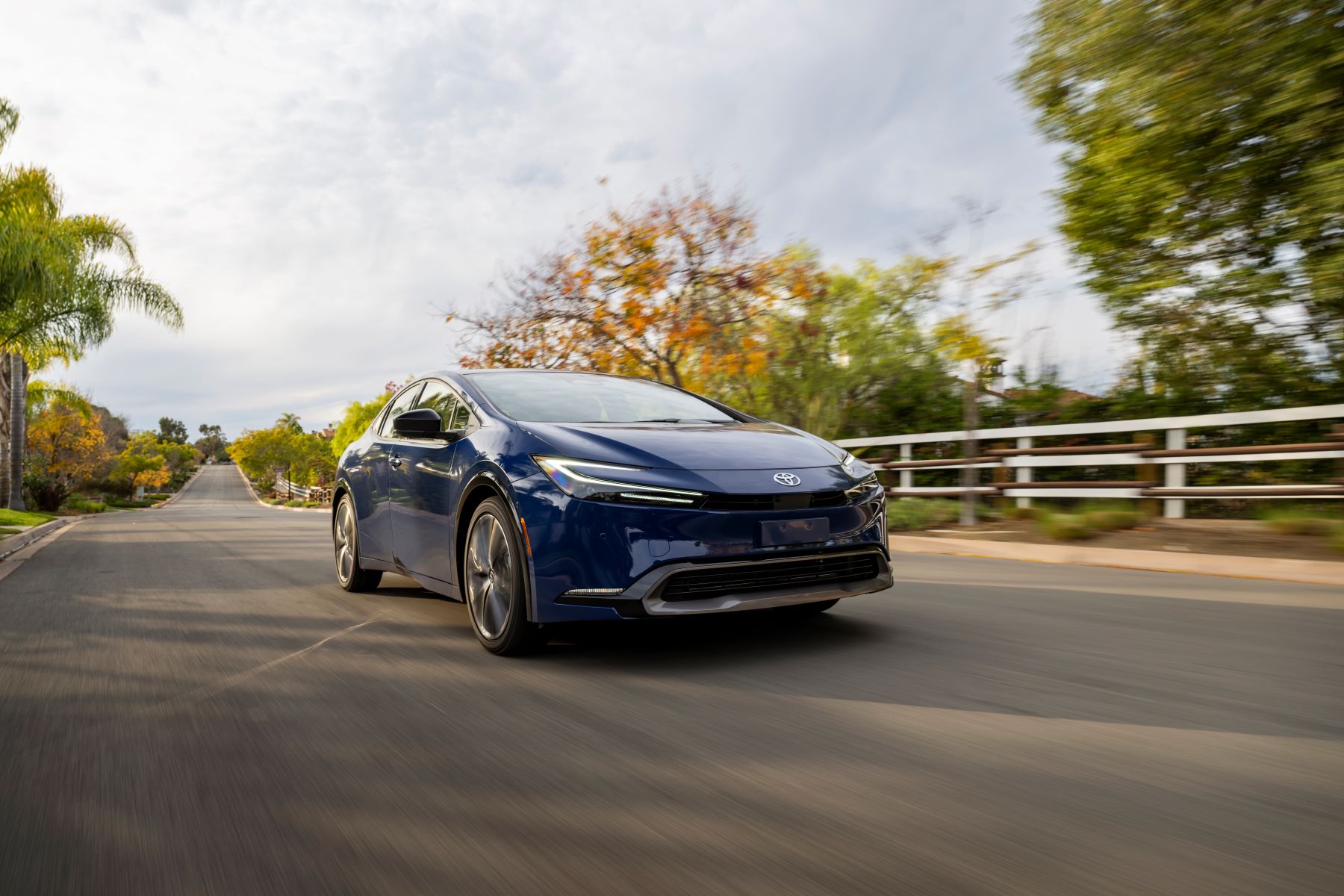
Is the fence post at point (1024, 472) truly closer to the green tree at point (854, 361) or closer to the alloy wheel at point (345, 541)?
the green tree at point (854, 361)

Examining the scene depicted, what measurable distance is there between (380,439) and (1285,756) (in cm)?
530

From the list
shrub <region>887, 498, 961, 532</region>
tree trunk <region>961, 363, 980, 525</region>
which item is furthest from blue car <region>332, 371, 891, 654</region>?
shrub <region>887, 498, 961, 532</region>

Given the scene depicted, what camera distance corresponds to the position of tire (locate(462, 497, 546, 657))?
4.52 metres

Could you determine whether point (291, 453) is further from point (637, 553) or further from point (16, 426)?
point (637, 553)

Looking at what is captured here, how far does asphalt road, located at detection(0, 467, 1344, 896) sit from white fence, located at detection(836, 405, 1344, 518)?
3777mm

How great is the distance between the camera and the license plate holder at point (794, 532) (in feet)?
13.8

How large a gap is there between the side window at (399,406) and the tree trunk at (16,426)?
94.9 ft

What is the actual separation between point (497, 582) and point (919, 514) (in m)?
8.39

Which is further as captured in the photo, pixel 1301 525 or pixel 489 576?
pixel 1301 525

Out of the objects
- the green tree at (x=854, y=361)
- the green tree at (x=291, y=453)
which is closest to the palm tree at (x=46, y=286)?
the green tree at (x=854, y=361)

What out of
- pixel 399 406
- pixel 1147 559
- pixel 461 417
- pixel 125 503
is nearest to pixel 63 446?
pixel 125 503

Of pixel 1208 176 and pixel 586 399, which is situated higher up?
pixel 1208 176

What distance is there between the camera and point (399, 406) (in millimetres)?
6863

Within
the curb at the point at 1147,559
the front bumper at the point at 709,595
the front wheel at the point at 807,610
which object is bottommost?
the front wheel at the point at 807,610
